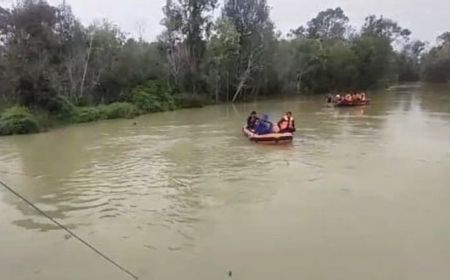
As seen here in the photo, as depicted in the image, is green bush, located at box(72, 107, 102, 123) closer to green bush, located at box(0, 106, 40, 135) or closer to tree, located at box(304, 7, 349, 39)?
green bush, located at box(0, 106, 40, 135)

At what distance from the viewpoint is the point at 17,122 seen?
2136 centimetres

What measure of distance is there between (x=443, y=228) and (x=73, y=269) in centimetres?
589

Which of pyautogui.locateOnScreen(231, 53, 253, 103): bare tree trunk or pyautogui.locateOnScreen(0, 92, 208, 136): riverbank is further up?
pyautogui.locateOnScreen(231, 53, 253, 103): bare tree trunk

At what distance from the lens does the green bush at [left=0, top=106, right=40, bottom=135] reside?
835 inches

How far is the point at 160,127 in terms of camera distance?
77.0 ft

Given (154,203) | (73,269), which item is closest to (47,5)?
(154,203)

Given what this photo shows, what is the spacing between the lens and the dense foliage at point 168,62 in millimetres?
24109

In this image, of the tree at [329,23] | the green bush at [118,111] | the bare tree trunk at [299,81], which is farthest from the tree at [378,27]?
the green bush at [118,111]

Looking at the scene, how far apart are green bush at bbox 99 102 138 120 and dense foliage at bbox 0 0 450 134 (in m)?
0.09

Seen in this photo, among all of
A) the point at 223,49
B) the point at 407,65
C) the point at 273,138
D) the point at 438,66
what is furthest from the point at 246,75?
the point at 407,65

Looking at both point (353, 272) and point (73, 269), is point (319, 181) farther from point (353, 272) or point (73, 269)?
point (73, 269)

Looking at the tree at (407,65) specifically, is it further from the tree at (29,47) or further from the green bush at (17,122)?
the green bush at (17,122)

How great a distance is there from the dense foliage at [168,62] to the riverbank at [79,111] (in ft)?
0.23

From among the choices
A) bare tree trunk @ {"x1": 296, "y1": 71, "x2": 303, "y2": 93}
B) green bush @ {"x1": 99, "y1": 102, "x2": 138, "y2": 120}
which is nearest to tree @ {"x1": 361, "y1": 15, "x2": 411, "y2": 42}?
bare tree trunk @ {"x1": 296, "y1": 71, "x2": 303, "y2": 93}
